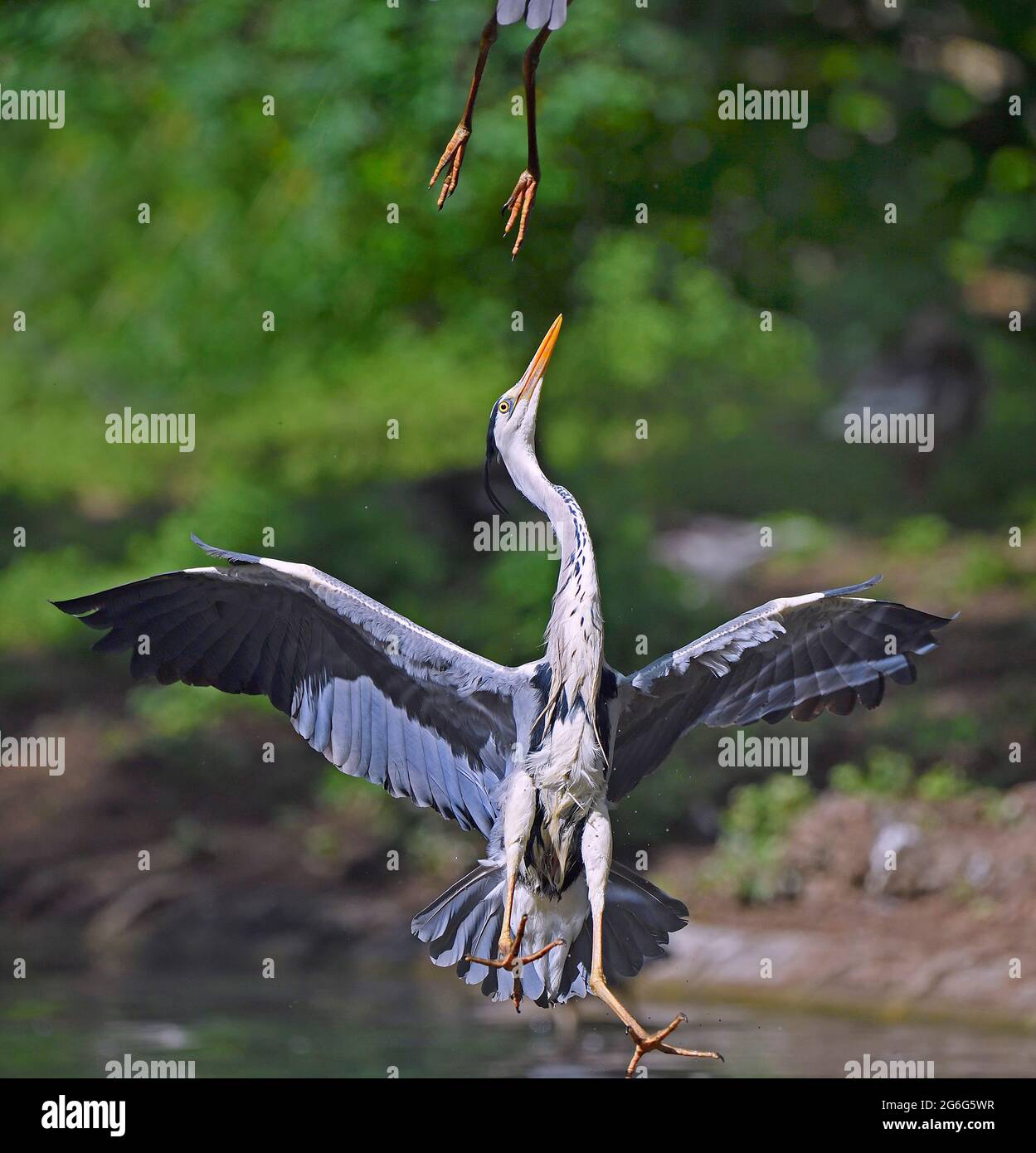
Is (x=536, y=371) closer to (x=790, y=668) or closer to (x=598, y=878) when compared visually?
(x=790, y=668)

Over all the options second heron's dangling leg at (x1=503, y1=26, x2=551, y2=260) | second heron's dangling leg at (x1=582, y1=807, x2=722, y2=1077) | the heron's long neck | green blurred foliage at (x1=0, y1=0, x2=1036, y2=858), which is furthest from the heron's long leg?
green blurred foliage at (x1=0, y1=0, x2=1036, y2=858)

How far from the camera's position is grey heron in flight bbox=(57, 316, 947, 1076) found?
16.0 feet

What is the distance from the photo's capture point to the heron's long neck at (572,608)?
4832 millimetres

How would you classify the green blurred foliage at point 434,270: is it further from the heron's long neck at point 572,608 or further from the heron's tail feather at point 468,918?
the heron's long neck at point 572,608

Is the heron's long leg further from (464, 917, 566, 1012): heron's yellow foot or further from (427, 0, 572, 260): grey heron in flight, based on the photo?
(464, 917, 566, 1012): heron's yellow foot

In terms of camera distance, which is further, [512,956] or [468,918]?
[468,918]

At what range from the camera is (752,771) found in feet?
30.9

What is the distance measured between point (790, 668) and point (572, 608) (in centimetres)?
80

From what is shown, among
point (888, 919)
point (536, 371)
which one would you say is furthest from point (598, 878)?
point (888, 919)

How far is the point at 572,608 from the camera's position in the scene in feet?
16.0

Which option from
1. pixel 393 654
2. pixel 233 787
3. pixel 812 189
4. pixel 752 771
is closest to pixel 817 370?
pixel 812 189

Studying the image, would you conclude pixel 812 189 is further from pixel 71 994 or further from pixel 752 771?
pixel 71 994

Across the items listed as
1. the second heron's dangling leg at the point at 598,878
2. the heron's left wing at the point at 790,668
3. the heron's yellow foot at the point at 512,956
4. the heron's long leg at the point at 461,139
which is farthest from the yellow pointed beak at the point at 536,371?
the heron's yellow foot at the point at 512,956

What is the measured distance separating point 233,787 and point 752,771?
322cm
